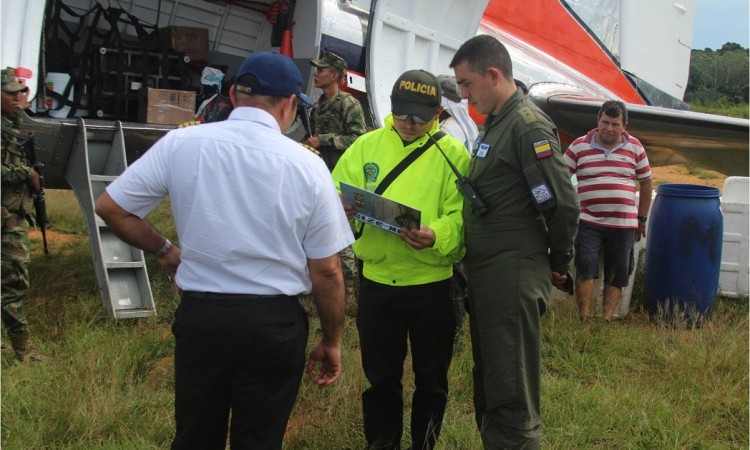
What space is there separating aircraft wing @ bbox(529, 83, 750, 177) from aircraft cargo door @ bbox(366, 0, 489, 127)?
2630 millimetres

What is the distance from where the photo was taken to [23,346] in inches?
166

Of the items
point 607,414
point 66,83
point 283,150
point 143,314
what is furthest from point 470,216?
point 66,83

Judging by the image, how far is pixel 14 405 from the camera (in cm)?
333

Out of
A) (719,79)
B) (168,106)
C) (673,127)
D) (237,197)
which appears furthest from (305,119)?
(719,79)

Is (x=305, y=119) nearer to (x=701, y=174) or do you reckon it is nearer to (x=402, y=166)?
(x=402, y=166)

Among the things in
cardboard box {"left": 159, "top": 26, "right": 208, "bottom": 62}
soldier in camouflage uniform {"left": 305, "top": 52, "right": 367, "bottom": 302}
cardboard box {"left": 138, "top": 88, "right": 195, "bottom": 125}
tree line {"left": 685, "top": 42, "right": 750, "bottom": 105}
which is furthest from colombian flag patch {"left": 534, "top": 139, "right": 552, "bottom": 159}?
tree line {"left": 685, "top": 42, "right": 750, "bottom": 105}

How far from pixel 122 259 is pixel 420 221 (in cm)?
294

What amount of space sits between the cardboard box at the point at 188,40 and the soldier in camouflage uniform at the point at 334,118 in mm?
2217

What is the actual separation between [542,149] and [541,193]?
0.17 metres

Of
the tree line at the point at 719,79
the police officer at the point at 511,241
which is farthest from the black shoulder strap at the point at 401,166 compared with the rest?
the tree line at the point at 719,79

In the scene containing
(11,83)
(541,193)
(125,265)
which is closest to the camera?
(541,193)

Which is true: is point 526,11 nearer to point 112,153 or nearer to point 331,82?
point 331,82

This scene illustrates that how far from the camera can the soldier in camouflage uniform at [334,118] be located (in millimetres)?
5266

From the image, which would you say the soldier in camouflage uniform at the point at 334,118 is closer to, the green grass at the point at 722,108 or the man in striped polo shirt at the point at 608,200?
the man in striped polo shirt at the point at 608,200
